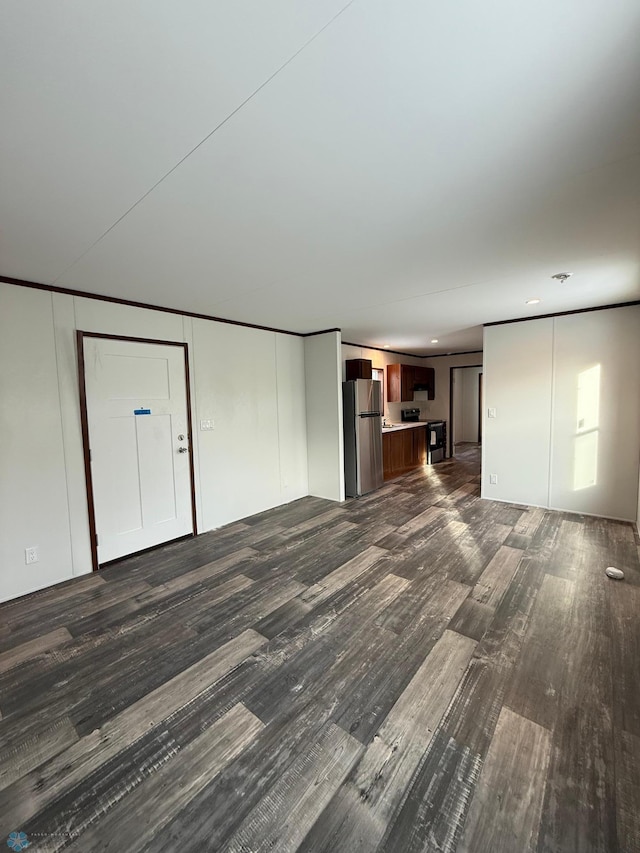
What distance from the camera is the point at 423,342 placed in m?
6.28

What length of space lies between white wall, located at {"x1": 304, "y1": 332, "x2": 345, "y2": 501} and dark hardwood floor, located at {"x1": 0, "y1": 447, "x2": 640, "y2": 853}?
1.99 metres

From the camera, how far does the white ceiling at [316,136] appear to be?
92 centimetres

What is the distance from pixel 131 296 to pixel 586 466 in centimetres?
536

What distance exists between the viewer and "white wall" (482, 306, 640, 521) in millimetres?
3910

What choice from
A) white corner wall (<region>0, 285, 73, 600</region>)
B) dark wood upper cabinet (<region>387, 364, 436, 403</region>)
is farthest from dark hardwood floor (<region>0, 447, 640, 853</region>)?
dark wood upper cabinet (<region>387, 364, 436, 403</region>)

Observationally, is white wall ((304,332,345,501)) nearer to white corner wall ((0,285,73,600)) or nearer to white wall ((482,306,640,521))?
white wall ((482,306,640,521))

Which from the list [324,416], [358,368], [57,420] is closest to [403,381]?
[358,368]

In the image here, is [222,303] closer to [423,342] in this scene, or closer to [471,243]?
[471,243]

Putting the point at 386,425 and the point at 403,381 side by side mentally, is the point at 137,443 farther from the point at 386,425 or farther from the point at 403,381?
the point at 403,381

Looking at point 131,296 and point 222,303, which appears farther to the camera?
point 222,303

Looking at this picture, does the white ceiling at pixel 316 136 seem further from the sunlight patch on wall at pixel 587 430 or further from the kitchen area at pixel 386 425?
the kitchen area at pixel 386 425

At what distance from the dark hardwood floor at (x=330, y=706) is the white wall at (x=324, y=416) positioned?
1990mm

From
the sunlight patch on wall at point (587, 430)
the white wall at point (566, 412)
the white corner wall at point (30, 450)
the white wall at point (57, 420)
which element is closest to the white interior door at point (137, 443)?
the white wall at point (57, 420)

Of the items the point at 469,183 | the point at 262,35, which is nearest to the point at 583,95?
the point at 469,183
